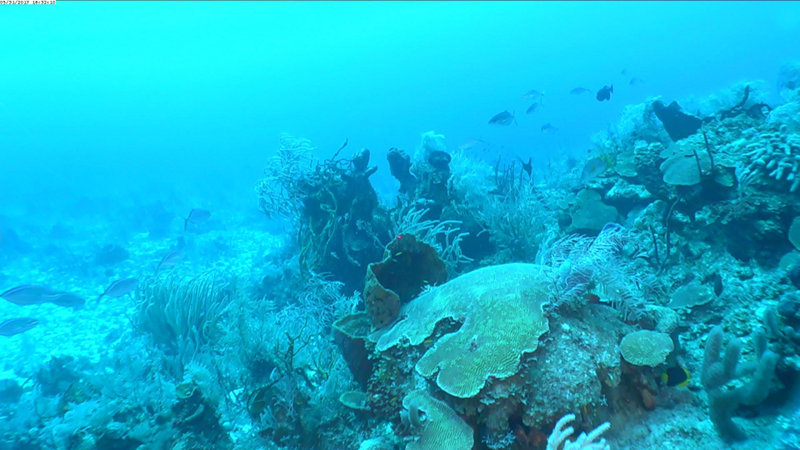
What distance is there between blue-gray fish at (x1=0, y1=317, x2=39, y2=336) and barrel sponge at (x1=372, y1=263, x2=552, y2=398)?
7236 mm

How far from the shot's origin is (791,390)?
117 inches

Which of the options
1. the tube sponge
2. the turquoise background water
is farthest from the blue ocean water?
the turquoise background water

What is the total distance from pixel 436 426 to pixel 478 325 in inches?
35.9

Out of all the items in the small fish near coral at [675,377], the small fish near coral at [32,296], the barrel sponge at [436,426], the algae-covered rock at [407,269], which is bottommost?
the small fish near coral at [675,377]

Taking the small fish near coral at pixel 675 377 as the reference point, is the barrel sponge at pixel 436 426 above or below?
above

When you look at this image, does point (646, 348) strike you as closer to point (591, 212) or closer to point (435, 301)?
point (435, 301)

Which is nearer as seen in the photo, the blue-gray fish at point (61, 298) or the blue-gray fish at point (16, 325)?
the blue-gray fish at point (16, 325)

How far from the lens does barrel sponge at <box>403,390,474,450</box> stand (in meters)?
3.04

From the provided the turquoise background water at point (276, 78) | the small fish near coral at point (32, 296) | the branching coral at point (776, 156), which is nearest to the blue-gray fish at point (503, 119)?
the branching coral at point (776, 156)

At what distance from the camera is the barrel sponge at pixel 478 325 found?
3.15 m

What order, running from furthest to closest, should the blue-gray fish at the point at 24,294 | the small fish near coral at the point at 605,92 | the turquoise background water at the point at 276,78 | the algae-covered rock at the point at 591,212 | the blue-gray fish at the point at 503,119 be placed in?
the turquoise background water at the point at 276,78, the blue-gray fish at the point at 503,119, the small fish near coral at the point at 605,92, the blue-gray fish at the point at 24,294, the algae-covered rock at the point at 591,212

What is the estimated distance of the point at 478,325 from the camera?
352 cm

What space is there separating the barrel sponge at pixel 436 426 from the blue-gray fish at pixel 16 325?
310 inches

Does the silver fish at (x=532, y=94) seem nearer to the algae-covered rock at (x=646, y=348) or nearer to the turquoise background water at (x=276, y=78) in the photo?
the algae-covered rock at (x=646, y=348)
